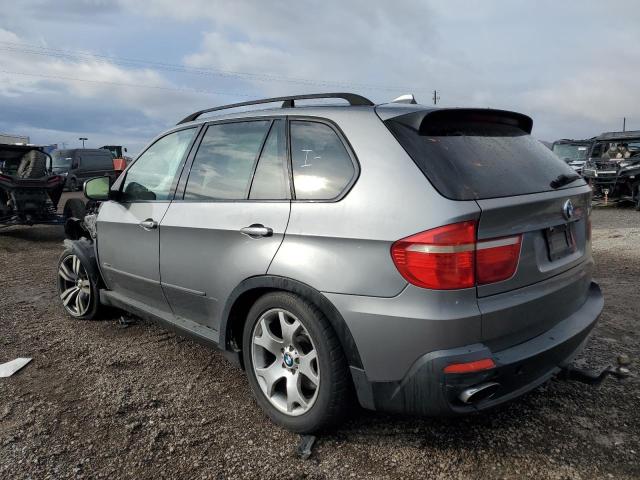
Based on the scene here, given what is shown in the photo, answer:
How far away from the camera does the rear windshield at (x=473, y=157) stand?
86.7 inches

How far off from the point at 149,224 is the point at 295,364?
1517 millimetres

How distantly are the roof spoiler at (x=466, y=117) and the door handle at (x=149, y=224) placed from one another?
1834 millimetres

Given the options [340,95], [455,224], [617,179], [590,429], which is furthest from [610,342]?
[617,179]

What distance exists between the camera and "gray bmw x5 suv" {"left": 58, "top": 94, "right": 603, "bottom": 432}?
2.10 m

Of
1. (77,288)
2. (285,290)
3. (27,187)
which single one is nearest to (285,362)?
(285,290)

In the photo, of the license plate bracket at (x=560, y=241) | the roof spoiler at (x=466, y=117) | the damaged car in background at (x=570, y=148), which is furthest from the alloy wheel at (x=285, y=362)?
the damaged car in background at (x=570, y=148)

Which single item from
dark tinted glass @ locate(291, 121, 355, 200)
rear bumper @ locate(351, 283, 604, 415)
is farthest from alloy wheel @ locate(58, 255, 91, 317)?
rear bumper @ locate(351, 283, 604, 415)

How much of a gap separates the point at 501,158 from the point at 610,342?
2.16m

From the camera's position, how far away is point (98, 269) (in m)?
4.23

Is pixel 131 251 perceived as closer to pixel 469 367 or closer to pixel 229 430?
pixel 229 430

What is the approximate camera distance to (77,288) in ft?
14.8

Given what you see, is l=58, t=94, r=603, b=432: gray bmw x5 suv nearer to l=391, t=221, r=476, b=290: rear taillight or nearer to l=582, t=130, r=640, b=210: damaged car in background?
l=391, t=221, r=476, b=290: rear taillight

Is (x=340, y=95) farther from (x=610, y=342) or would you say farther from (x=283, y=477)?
(x=610, y=342)

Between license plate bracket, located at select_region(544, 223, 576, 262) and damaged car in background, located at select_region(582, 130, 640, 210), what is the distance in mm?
13286
